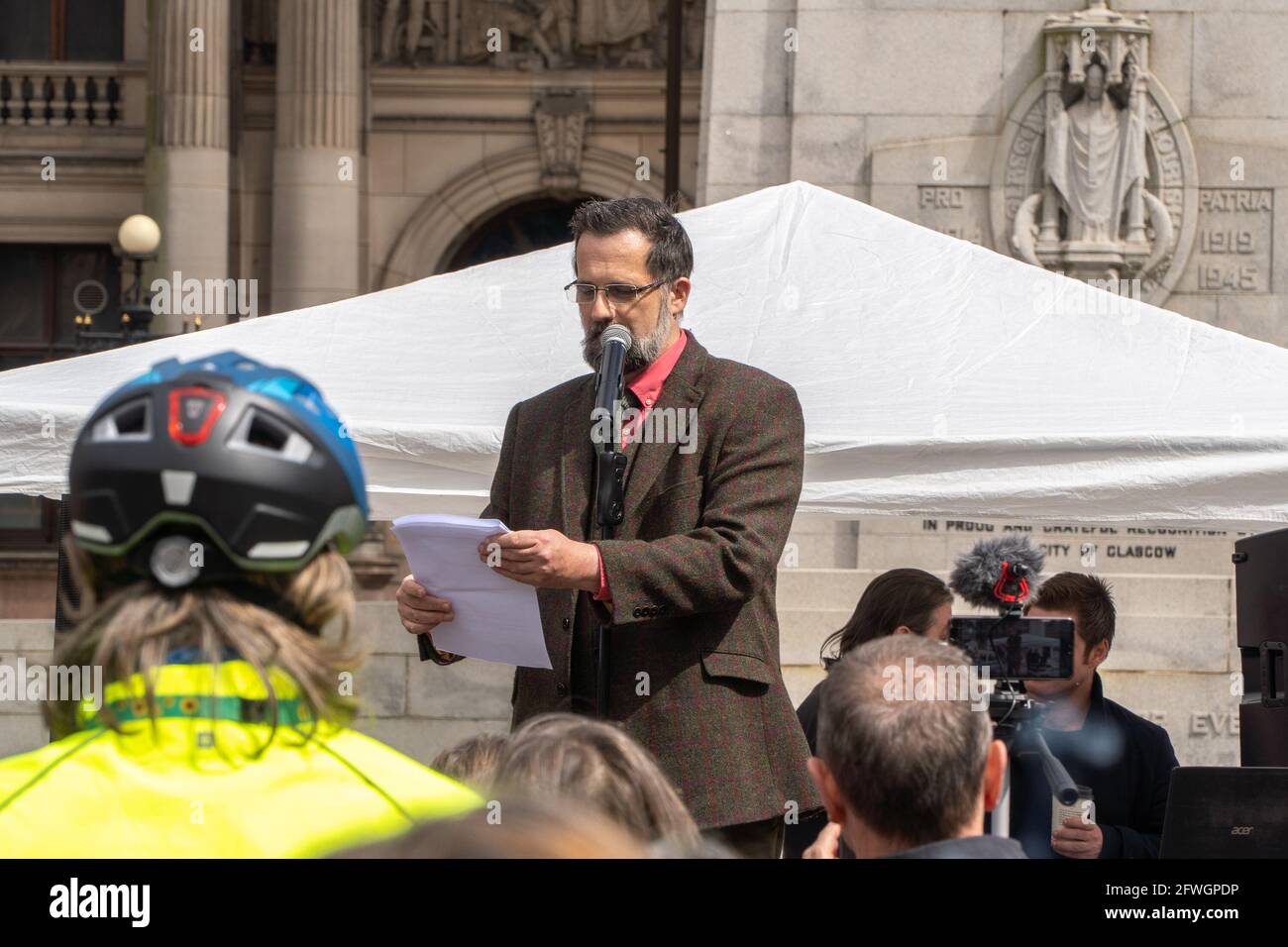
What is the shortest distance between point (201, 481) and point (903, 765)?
1.02m

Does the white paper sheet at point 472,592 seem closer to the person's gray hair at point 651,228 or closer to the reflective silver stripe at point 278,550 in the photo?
the person's gray hair at point 651,228

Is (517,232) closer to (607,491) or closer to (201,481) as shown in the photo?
(607,491)

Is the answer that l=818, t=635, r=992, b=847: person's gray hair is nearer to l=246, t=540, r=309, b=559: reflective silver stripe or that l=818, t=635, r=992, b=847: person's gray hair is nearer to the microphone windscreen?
l=246, t=540, r=309, b=559: reflective silver stripe

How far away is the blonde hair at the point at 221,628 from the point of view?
1.90m

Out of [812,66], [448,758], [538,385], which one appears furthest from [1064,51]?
[448,758]

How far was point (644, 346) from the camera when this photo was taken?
3.85 meters

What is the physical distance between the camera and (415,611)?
3641 millimetres

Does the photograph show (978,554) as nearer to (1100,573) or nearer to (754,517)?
(754,517)

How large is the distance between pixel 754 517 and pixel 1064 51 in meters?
7.82

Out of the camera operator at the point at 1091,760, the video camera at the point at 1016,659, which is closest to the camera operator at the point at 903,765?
the video camera at the point at 1016,659

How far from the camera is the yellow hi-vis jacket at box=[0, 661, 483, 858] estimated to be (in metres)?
1.88

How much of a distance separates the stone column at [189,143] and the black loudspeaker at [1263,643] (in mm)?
16027

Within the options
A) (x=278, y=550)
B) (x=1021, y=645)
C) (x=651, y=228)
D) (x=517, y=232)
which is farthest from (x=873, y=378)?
(x=517, y=232)
